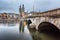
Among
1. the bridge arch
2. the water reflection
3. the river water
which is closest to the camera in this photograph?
Answer: the river water

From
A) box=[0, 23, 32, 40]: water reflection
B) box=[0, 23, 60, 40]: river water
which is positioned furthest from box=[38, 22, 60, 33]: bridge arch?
box=[0, 23, 32, 40]: water reflection

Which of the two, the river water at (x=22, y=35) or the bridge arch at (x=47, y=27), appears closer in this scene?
the river water at (x=22, y=35)

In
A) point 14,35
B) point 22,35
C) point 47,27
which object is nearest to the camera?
point 22,35

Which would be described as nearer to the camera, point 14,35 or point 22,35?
point 22,35

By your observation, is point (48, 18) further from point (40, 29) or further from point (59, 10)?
point (40, 29)

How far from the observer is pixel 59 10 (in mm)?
15094

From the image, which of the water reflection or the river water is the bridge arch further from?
the water reflection

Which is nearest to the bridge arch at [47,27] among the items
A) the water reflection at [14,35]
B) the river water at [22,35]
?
the river water at [22,35]

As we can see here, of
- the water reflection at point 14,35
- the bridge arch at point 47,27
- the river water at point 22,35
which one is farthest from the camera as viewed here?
the bridge arch at point 47,27

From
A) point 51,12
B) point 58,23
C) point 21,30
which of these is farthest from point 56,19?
point 21,30

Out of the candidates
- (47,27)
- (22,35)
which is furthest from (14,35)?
(47,27)

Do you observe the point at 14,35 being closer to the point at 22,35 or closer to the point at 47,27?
the point at 22,35

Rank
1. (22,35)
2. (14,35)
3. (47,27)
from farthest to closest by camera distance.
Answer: (47,27)
(14,35)
(22,35)

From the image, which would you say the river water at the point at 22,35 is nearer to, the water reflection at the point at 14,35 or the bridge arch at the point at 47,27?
the water reflection at the point at 14,35
